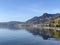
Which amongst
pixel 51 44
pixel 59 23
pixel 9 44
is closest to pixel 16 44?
pixel 9 44

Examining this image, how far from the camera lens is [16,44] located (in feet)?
97.0

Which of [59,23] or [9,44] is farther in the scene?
[59,23]

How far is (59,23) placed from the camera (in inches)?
3280

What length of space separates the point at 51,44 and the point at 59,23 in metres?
54.6

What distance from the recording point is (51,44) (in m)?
29.8

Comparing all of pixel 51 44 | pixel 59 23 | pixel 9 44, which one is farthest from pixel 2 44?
pixel 59 23

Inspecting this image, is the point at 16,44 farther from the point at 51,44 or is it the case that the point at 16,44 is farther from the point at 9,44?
the point at 51,44

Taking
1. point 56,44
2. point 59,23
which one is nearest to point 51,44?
point 56,44

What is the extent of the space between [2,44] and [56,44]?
9.06 metres

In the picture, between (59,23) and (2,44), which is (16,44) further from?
(59,23)

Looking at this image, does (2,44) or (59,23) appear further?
(59,23)

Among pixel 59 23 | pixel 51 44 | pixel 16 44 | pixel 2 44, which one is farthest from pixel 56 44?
pixel 59 23

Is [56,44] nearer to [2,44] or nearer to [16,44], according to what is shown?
[16,44]

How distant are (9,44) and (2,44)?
1165mm
